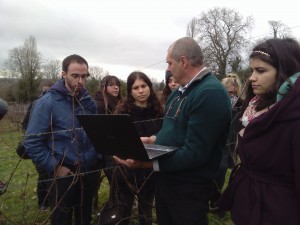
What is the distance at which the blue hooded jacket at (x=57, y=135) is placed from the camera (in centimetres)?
289

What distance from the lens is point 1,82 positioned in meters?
45.2

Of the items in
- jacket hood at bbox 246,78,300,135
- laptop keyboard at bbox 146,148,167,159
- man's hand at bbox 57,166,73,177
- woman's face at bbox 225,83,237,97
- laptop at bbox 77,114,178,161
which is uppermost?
woman's face at bbox 225,83,237,97

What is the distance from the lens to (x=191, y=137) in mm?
2119

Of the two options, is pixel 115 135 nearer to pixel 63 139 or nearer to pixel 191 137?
pixel 191 137

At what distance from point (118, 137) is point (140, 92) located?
169 centimetres

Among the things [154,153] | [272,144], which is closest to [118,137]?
[154,153]

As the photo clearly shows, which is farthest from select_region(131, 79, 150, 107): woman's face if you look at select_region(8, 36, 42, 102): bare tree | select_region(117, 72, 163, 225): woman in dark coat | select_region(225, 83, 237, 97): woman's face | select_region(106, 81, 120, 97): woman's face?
select_region(8, 36, 42, 102): bare tree

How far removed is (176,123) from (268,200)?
2.71 ft

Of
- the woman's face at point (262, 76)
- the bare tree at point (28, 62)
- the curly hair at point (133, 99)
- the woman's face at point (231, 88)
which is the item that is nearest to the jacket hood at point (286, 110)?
the woman's face at point (262, 76)

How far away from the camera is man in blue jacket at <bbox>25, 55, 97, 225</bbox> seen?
9.52 ft

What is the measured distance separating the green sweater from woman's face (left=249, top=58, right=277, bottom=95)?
244mm

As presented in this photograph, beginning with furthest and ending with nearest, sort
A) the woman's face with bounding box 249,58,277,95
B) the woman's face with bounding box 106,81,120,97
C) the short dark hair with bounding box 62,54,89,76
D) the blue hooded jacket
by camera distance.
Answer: the woman's face with bounding box 106,81,120,97
the short dark hair with bounding box 62,54,89,76
the blue hooded jacket
the woman's face with bounding box 249,58,277,95

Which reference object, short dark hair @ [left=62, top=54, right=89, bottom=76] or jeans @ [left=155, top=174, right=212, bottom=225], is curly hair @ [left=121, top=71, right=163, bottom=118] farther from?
jeans @ [left=155, top=174, right=212, bottom=225]

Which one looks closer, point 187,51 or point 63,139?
point 187,51
